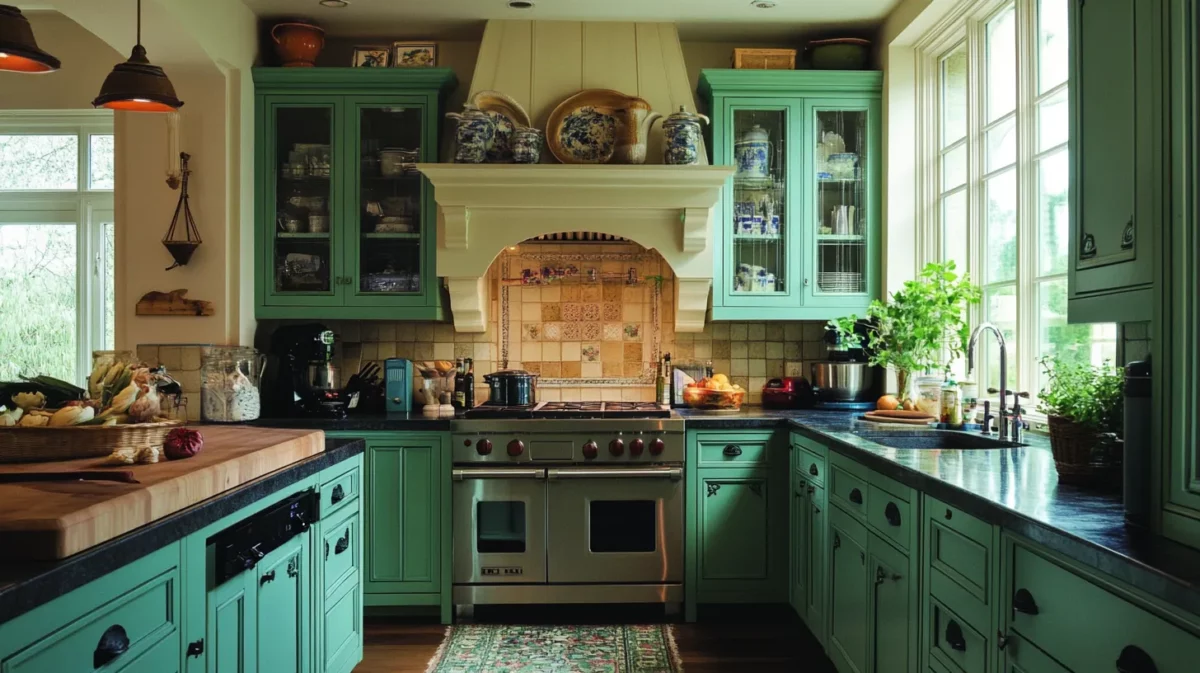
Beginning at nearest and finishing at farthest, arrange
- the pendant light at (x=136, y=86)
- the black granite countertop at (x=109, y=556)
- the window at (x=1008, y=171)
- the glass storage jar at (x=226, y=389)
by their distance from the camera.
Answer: the black granite countertop at (x=109, y=556)
the pendant light at (x=136, y=86)
the window at (x=1008, y=171)
the glass storage jar at (x=226, y=389)

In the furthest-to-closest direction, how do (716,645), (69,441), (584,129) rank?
(584,129)
(716,645)
(69,441)

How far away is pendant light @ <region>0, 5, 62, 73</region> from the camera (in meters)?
2.15

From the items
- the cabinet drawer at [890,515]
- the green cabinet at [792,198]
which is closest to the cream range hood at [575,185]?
the green cabinet at [792,198]

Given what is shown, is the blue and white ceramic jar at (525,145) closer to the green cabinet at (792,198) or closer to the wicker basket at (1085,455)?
the green cabinet at (792,198)

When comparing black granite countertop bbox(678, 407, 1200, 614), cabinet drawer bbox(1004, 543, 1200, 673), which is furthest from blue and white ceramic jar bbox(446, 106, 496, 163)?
cabinet drawer bbox(1004, 543, 1200, 673)

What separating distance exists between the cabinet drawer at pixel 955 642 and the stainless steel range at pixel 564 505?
1.72 m

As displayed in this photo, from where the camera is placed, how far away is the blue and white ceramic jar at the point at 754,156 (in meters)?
4.19

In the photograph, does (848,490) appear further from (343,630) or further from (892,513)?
(343,630)

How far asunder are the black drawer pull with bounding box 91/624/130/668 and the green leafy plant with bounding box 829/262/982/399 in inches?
111

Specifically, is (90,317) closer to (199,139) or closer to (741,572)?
(199,139)

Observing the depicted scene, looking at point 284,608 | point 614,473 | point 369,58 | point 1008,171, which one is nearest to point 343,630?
point 284,608

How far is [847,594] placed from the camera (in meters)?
2.95

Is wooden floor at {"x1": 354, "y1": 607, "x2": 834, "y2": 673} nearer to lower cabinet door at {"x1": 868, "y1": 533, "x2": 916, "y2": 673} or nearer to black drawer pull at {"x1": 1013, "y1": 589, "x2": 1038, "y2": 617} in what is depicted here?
lower cabinet door at {"x1": 868, "y1": 533, "x2": 916, "y2": 673}

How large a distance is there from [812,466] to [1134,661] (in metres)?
2.08
